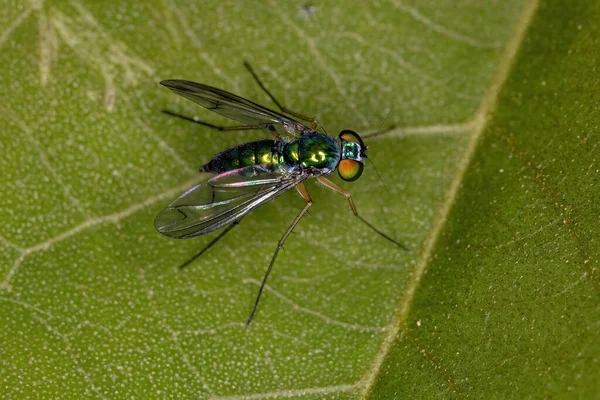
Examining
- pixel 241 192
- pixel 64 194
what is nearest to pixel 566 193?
pixel 241 192

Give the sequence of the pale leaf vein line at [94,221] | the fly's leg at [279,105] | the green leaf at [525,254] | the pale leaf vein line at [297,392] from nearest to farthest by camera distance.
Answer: the green leaf at [525,254]
the pale leaf vein line at [297,392]
the pale leaf vein line at [94,221]
the fly's leg at [279,105]

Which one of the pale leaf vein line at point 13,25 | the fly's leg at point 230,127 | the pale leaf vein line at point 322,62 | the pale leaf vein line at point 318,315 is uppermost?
the pale leaf vein line at point 13,25

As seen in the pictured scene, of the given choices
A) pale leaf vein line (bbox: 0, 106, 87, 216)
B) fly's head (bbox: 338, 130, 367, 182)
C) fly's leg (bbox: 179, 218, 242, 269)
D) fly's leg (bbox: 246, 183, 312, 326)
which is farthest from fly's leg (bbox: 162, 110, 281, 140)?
pale leaf vein line (bbox: 0, 106, 87, 216)

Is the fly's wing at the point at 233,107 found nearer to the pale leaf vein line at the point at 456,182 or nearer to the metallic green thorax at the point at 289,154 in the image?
the metallic green thorax at the point at 289,154

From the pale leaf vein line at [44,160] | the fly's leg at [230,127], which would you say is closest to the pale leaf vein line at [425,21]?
the fly's leg at [230,127]

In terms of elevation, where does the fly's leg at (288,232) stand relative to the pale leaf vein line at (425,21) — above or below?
below

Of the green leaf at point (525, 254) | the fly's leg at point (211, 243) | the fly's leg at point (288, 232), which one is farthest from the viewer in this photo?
the fly's leg at point (211, 243)

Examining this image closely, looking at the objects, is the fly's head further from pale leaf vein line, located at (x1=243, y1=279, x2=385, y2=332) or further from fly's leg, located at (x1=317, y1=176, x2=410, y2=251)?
pale leaf vein line, located at (x1=243, y1=279, x2=385, y2=332)

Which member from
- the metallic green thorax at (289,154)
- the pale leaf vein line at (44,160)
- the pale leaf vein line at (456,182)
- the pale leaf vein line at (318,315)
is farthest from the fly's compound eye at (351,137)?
the pale leaf vein line at (44,160)

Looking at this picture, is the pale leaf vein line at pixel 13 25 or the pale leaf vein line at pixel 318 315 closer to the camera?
the pale leaf vein line at pixel 318 315
